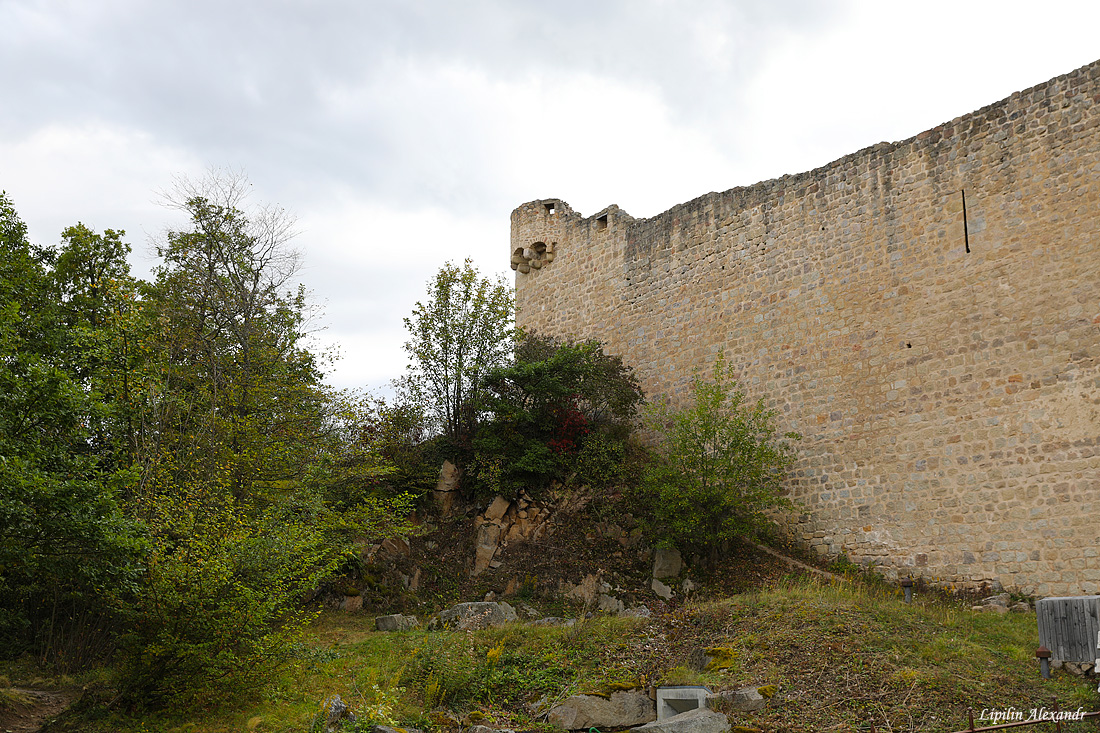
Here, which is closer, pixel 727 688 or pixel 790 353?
pixel 727 688

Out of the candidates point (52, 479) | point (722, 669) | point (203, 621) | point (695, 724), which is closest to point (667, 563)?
point (722, 669)

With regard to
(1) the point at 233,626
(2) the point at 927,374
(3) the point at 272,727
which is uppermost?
(2) the point at 927,374

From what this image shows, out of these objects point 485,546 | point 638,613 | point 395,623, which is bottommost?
point 395,623

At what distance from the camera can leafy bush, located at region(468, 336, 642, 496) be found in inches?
641

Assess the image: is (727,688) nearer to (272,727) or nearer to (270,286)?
(272,727)

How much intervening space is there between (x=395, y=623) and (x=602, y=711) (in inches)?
206

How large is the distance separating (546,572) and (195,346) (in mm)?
7216

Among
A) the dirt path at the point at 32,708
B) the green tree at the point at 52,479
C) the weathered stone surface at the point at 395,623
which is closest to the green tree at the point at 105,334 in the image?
the green tree at the point at 52,479

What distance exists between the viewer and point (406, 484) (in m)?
16.7

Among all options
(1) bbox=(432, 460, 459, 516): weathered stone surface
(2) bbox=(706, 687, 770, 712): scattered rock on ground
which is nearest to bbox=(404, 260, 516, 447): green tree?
(1) bbox=(432, 460, 459, 516): weathered stone surface

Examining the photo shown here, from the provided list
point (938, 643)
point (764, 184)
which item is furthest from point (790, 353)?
point (938, 643)

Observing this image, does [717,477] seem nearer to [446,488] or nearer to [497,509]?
[497,509]

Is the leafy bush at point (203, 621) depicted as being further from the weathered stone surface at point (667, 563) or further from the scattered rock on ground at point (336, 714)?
the weathered stone surface at point (667, 563)

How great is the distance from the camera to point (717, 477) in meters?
14.3
